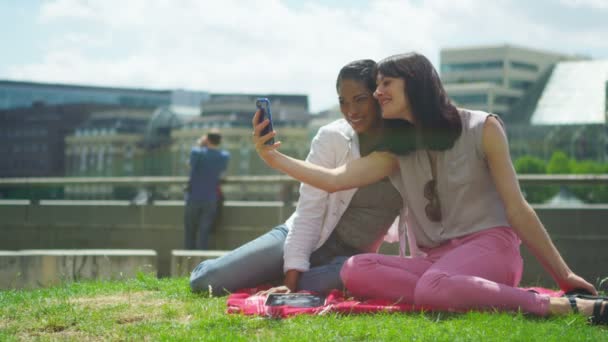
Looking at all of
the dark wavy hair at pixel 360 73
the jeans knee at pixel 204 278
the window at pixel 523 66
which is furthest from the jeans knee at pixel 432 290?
the window at pixel 523 66

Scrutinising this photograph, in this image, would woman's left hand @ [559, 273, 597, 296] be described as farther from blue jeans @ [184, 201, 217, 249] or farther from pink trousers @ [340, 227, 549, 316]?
blue jeans @ [184, 201, 217, 249]

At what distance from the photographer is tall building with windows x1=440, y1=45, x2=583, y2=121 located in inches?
5625

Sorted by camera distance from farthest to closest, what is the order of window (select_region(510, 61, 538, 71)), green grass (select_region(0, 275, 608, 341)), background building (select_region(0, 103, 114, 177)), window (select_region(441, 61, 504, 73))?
window (select_region(510, 61, 538, 71))
window (select_region(441, 61, 504, 73))
background building (select_region(0, 103, 114, 177))
green grass (select_region(0, 275, 608, 341))

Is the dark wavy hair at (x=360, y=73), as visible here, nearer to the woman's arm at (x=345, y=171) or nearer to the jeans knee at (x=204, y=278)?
the woman's arm at (x=345, y=171)

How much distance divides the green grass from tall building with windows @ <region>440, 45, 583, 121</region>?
454 feet

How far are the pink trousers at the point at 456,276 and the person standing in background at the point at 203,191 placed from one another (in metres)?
7.28

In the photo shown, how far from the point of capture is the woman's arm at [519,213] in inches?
181

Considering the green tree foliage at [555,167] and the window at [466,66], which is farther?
the window at [466,66]

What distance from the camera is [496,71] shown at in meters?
147

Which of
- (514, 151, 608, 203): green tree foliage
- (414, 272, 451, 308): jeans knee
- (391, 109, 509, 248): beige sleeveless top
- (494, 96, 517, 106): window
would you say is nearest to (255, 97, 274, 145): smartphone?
(391, 109, 509, 248): beige sleeveless top

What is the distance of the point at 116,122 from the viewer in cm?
12825

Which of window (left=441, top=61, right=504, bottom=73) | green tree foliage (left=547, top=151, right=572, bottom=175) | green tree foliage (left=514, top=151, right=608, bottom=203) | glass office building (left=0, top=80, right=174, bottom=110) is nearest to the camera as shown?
green tree foliage (left=514, top=151, right=608, bottom=203)

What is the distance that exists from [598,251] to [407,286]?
17.6 ft

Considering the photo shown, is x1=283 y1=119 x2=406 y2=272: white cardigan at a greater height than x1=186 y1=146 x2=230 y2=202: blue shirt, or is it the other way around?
x1=283 y1=119 x2=406 y2=272: white cardigan
